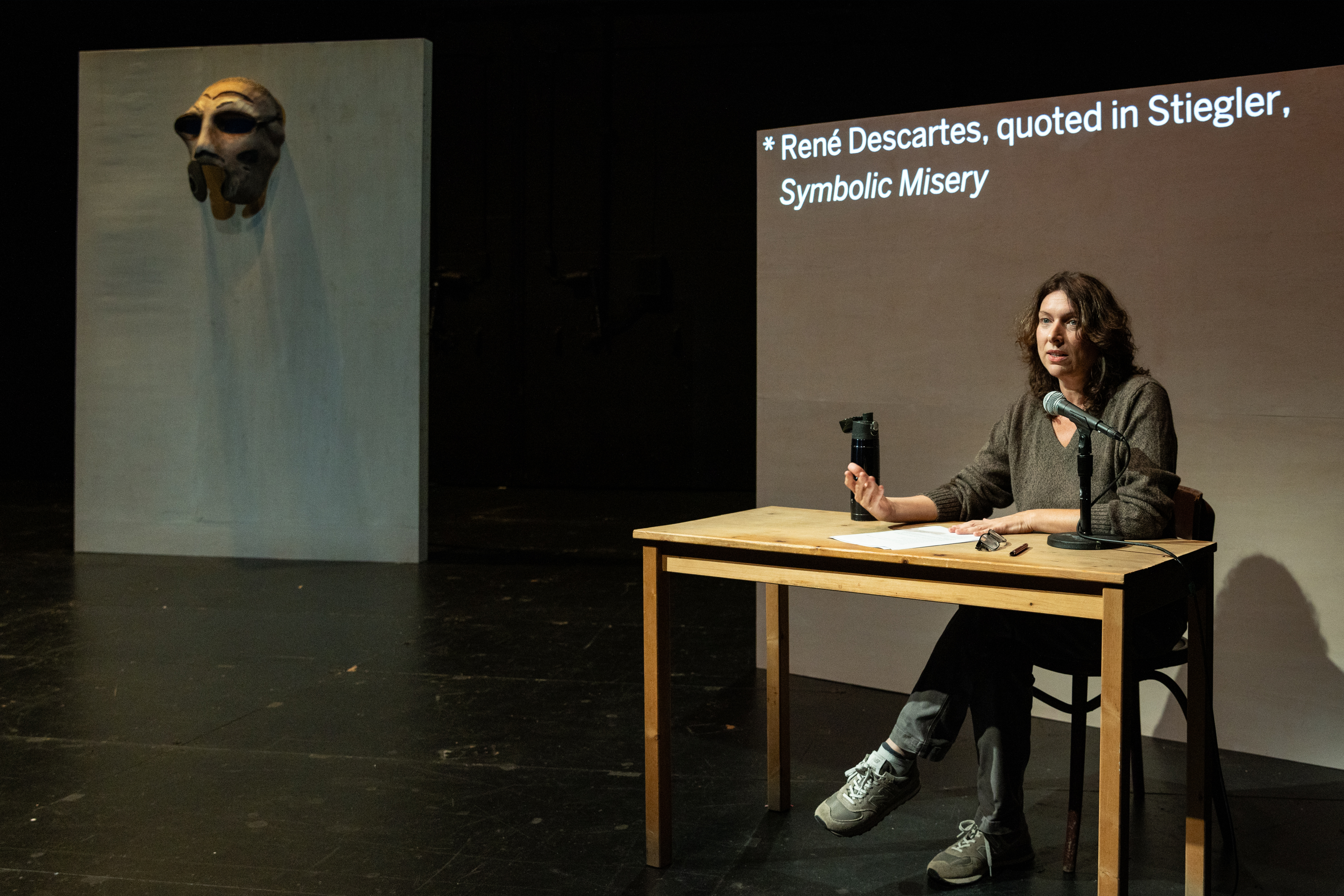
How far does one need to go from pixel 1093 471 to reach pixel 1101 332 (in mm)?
280

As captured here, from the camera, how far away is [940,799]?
8.80ft

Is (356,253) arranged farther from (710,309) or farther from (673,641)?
(710,309)

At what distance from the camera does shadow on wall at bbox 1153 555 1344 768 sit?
9.53ft

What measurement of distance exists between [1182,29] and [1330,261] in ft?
17.1

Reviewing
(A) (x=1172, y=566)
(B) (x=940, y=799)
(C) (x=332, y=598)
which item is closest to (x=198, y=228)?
(C) (x=332, y=598)

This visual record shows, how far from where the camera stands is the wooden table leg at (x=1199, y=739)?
2.12 m

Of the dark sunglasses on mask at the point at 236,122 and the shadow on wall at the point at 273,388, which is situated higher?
the dark sunglasses on mask at the point at 236,122

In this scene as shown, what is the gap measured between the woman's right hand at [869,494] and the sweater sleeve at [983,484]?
0.52ft

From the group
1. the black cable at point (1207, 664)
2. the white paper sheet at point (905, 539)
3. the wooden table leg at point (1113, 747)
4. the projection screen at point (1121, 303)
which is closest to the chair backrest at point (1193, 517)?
the black cable at point (1207, 664)

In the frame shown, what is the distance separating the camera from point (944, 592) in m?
1.97

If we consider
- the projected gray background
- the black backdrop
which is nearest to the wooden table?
the projected gray background

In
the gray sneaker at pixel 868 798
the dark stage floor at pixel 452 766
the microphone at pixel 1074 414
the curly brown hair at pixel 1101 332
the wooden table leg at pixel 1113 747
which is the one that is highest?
the curly brown hair at pixel 1101 332

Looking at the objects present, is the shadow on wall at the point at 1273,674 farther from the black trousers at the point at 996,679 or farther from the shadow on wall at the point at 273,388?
the shadow on wall at the point at 273,388

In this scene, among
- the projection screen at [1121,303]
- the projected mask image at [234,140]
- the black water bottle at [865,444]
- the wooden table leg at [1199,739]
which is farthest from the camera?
A: the projected mask image at [234,140]
